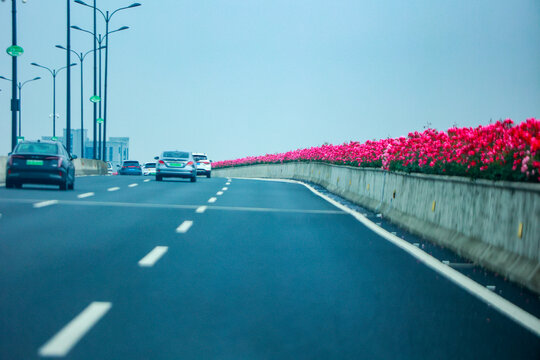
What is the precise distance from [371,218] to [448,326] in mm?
10237

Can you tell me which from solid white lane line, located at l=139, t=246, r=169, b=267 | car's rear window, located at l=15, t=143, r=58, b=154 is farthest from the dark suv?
solid white lane line, located at l=139, t=246, r=169, b=267

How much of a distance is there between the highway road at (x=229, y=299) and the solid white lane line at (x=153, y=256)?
0.04 feet

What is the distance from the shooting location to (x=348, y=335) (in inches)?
223

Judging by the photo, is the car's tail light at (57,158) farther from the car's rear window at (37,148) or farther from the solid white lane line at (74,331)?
the solid white lane line at (74,331)

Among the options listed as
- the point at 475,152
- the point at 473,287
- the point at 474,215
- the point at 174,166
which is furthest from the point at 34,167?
the point at 473,287

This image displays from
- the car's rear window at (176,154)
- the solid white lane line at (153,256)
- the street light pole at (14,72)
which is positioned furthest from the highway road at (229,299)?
the car's rear window at (176,154)

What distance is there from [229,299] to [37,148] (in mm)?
17305

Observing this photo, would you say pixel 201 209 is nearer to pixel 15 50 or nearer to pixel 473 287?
pixel 473 287

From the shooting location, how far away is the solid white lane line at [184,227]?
40.6 ft

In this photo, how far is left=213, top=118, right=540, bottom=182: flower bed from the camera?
906 centimetres

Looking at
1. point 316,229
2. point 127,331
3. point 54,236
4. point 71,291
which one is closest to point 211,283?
point 71,291

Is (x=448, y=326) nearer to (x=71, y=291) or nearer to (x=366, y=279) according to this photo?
(x=366, y=279)

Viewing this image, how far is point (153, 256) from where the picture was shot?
30.8ft

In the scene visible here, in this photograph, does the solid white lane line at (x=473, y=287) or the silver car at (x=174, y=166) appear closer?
the solid white lane line at (x=473, y=287)
